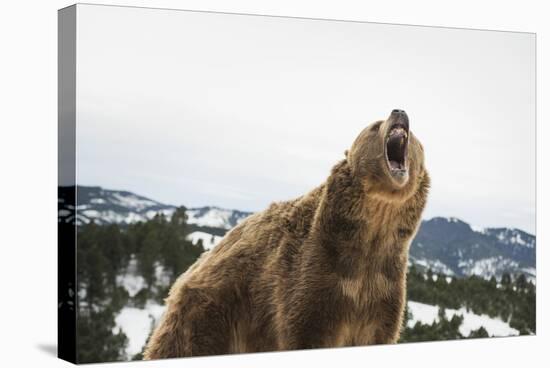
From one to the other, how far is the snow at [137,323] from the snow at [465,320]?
248 cm

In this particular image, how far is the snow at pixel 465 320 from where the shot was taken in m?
9.09

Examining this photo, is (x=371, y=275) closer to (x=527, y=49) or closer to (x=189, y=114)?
(x=189, y=114)

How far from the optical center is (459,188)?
363 inches

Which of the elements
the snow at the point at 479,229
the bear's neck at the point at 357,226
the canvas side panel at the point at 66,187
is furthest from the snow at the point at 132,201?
the snow at the point at 479,229

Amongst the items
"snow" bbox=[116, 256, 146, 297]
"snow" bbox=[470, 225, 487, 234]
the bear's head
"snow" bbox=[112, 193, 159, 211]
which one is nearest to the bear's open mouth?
the bear's head

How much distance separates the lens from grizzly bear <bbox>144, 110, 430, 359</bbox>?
8.01m

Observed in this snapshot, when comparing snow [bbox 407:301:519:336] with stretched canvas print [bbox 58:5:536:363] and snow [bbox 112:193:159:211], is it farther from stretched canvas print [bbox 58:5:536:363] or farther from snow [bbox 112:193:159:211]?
snow [bbox 112:193:159:211]

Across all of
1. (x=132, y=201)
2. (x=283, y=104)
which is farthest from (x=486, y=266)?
(x=132, y=201)

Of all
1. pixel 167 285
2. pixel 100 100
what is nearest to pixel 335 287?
pixel 167 285

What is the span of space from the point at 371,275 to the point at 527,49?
118 inches

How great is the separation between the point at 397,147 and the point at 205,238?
1.81 m

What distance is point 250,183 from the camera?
826cm

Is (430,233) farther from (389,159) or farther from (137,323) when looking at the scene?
(137,323)

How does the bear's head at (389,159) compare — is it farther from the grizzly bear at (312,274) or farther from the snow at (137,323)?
the snow at (137,323)
